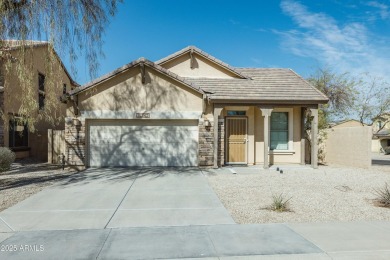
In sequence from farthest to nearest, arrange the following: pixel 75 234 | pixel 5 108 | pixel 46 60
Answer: pixel 5 108 → pixel 46 60 → pixel 75 234

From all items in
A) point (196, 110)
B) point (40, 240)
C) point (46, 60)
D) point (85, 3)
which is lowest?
point (40, 240)

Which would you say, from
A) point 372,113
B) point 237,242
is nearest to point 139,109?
point 237,242

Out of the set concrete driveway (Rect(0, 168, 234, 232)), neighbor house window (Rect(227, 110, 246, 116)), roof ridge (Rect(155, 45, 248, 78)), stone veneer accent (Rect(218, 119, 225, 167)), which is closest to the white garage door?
stone veneer accent (Rect(218, 119, 225, 167))

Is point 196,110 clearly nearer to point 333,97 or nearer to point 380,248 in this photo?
point 380,248

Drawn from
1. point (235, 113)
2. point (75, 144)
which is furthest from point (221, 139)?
point (75, 144)

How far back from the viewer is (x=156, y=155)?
45.2 ft

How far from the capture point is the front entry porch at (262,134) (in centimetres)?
1379

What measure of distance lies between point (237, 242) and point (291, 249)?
85 cm

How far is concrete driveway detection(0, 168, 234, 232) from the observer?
5852mm

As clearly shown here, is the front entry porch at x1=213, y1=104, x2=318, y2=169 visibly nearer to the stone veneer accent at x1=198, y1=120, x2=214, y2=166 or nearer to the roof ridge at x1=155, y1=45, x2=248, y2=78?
the stone veneer accent at x1=198, y1=120, x2=214, y2=166

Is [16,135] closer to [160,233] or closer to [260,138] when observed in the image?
[260,138]

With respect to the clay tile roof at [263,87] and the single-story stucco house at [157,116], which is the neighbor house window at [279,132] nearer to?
the single-story stucco house at [157,116]

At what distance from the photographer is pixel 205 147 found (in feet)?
44.9

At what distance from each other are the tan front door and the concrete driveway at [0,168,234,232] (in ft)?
12.8
